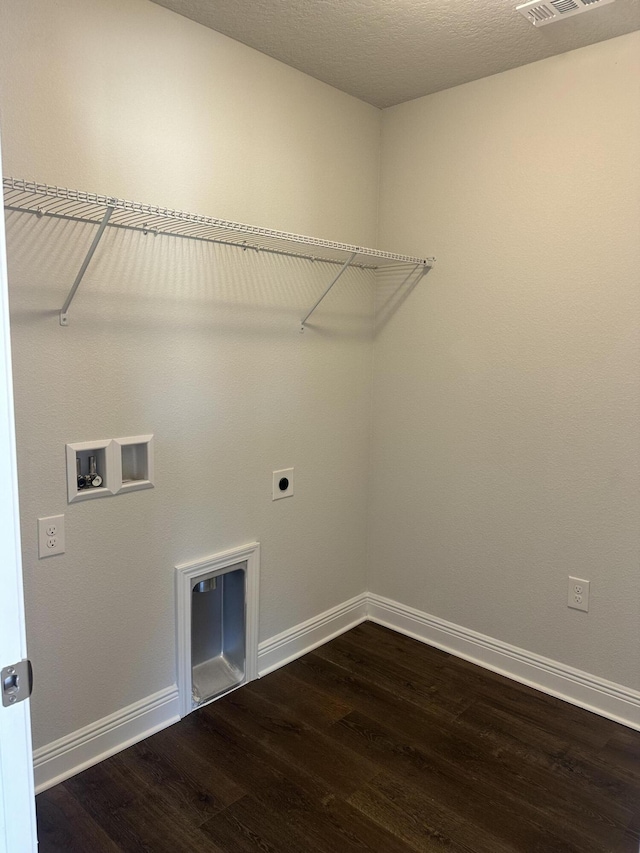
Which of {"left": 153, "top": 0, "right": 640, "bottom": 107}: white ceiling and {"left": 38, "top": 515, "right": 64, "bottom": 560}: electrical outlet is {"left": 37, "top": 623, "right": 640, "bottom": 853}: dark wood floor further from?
{"left": 153, "top": 0, "right": 640, "bottom": 107}: white ceiling

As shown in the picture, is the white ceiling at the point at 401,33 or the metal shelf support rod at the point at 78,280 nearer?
the metal shelf support rod at the point at 78,280

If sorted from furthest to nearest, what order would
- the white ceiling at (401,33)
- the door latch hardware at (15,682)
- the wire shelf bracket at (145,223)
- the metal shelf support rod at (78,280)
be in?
1. the white ceiling at (401,33)
2. the metal shelf support rod at (78,280)
3. the wire shelf bracket at (145,223)
4. the door latch hardware at (15,682)

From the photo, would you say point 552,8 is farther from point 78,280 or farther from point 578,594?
point 578,594

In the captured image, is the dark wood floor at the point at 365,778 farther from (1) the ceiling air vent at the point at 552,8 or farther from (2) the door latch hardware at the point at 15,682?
(1) the ceiling air vent at the point at 552,8

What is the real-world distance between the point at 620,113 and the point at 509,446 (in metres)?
1.30

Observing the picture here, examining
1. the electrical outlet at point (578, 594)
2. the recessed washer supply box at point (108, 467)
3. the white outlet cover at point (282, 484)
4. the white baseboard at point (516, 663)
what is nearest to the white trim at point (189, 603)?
the white outlet cover at point (282, 484)

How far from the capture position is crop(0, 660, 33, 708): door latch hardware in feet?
2.86

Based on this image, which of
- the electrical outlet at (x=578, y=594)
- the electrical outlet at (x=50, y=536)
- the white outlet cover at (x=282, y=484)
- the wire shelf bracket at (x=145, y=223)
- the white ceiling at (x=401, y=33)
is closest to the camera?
the wire shelf bracket at (x=145, y=223)

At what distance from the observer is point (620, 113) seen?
7.17 feet

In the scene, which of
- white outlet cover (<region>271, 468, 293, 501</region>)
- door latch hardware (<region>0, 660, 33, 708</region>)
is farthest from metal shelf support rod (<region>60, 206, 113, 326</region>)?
door latch hardware (<region>0, 660, 33, 708</region>)

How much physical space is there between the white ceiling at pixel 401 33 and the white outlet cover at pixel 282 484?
165 centimetres

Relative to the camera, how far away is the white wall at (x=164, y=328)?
71.1 inches

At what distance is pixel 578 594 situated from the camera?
96.5 inches

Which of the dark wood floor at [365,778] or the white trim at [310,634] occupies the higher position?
the white trim at [310,634]
